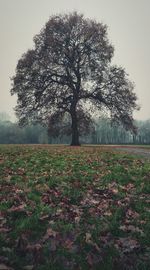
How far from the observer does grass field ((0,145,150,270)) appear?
5.88m

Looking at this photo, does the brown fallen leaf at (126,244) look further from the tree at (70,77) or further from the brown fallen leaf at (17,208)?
the tree at (70,77)

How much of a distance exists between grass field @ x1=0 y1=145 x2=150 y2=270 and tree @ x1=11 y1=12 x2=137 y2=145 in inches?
1084

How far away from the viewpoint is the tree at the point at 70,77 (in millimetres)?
39125

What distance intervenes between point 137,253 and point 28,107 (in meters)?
34.2

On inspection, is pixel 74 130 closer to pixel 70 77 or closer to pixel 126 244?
pixel 70 77

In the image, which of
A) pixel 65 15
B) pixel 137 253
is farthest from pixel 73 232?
pixel 65 15

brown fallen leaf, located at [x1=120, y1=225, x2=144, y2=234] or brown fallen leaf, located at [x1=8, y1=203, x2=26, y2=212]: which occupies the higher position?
brown fallen leaf, located at [x1=8, y1=203, x2=26, y2=212]

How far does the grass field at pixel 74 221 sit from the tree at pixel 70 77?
27.5m

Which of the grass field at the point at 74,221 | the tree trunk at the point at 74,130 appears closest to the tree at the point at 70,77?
the tree trunk at the point at 74,130

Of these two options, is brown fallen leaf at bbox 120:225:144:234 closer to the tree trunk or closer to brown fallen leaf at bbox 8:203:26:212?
brown fallen leaf at bbox 8:203:26:212

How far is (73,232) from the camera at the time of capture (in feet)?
22.6

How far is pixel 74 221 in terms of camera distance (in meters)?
7.49

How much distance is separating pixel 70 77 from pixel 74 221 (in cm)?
3394

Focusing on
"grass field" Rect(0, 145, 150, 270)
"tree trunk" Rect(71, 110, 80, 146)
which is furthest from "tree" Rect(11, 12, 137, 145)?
"grass field" Rect(0, 145, 150, 270)
